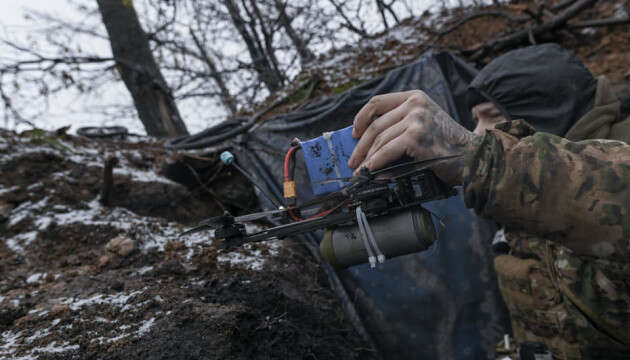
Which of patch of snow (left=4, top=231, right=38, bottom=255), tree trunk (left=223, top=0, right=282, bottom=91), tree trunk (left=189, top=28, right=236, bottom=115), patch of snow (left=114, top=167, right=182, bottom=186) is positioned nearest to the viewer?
patch of snow (left=4, top=231, right=38, bottom=255)

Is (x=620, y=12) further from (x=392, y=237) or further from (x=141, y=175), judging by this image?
(x=141, y=175)

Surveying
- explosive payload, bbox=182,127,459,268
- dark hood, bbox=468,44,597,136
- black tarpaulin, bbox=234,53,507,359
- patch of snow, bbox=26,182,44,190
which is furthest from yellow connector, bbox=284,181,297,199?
patch of snow, bbox=26,182,44,190

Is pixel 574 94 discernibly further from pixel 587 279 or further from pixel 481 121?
pixel 587 279

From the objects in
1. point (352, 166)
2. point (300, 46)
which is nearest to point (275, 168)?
point (352, 166)

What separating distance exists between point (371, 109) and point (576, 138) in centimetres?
134

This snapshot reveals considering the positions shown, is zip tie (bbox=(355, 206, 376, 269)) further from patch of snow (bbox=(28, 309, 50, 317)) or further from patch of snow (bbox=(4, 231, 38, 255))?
patch of snow (bbox=(4, 231, 38, 255))

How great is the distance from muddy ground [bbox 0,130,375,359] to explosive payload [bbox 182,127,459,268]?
2.03 ft

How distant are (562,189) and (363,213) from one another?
559 millimetres

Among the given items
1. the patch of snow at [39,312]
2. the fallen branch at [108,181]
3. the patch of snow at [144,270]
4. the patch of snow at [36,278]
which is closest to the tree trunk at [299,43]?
the fallen branch at [108,181]

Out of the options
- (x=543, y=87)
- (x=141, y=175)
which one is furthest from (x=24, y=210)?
(x=543, y=87)

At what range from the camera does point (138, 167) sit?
3.32m

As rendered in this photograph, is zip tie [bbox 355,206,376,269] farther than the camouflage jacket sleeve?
Yes

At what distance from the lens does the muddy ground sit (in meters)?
1.30

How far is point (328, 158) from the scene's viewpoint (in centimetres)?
113
